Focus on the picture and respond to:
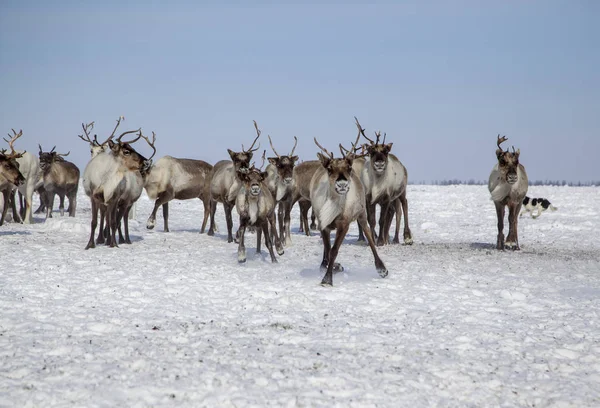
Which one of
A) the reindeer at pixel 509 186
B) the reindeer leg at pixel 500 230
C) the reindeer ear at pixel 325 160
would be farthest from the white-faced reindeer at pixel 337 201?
the reindeer leg at pixel 500 230

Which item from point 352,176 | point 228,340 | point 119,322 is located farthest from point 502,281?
point 119,322

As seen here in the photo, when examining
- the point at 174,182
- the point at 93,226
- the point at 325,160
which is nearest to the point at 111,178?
the point at 93,226

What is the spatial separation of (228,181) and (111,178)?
2.98m

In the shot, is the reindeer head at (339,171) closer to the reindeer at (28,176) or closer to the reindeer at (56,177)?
the reindeer at (28,176)

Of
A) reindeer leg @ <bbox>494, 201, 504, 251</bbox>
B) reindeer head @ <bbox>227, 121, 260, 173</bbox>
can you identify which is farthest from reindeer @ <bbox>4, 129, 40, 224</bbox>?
reindeer leg @ <bbox>494, 201, 504, 251</bbox>

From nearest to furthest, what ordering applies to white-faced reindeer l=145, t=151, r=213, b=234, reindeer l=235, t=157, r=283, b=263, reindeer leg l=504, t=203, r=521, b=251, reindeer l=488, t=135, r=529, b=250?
1. reindeer l=235, t=157, r=283, b=263
2. reindeer l=488, t=135, r=529, b=250
3. reindeer leg l=504, t=203, r=521, b=251
4. white-faced reindeer l=145, t=151, r=213, b=234

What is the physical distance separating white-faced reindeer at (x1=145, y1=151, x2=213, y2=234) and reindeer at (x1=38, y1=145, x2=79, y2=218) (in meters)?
4.99

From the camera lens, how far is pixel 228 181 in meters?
14.4

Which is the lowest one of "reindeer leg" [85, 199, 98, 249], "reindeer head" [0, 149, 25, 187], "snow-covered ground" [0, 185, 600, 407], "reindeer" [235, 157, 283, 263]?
"snow-covered ground" [0, 185, 600, 407]

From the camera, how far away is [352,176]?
382 inches

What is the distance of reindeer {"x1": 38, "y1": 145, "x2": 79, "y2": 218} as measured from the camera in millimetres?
19594

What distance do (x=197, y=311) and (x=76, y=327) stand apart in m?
1.55

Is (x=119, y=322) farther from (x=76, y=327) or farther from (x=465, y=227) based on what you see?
(x=465, y=227)

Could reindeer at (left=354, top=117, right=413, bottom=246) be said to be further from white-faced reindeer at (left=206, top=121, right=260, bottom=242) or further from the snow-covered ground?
white-faced reindeer at (left=206, top=121, right=260, bottom=242)
